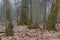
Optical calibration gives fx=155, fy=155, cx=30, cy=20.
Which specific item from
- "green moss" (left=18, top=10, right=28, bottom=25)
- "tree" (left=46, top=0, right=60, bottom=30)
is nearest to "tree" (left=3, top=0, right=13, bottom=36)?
"tree" (left=46, top=0, right=60, bottom=30)

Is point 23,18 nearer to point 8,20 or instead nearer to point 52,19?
point 52,19

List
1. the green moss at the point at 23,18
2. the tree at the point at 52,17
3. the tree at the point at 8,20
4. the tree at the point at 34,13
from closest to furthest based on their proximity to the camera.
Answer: the tree at the point at 8,20 < the tree at the point at 52,17 < the tree at the point at 34,13 < the green moss at the point at 23,18

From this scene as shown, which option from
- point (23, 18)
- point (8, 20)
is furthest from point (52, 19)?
point (23, 18)

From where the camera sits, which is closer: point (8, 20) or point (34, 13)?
point (8, 20)

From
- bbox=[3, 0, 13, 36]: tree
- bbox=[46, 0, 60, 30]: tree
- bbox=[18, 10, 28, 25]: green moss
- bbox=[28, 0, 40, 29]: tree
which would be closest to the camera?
bbox=[3, 0, 13, 36]: tree

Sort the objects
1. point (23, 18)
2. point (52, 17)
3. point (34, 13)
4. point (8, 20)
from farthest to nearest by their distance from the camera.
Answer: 1. point (23, 18)
2. point (34, 13)
3. point (52, 17)
4. point (8, 20)

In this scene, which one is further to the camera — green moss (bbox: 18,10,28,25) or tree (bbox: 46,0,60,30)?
green moss (bbox: 18,10,28,25)

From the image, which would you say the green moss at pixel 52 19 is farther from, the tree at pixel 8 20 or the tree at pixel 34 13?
the tree at pixel 8 20

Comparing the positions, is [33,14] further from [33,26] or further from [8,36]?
[8,36]

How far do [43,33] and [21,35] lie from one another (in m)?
1.11

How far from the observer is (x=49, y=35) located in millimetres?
7312

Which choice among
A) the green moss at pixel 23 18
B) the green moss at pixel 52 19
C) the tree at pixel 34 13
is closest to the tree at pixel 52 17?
the green moss at pixel 52 19

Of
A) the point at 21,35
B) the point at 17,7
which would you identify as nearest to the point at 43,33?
the point at 21,35

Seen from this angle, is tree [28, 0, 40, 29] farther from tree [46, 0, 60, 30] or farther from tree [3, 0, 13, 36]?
tree [3, 0, 13, 36]
